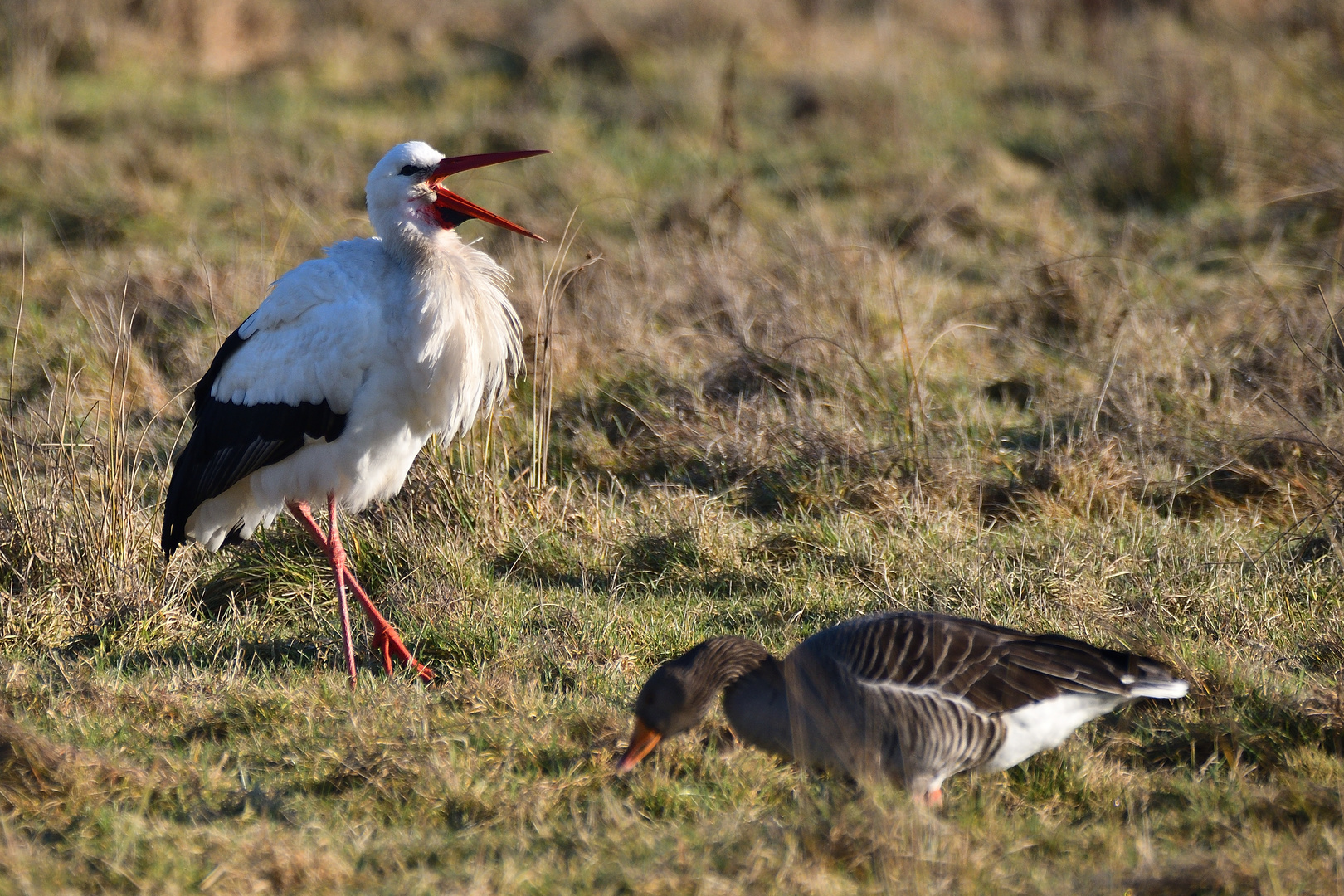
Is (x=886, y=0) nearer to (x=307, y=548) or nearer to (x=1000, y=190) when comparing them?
(x=1000, y=190)

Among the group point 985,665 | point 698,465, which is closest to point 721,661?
point 985,665

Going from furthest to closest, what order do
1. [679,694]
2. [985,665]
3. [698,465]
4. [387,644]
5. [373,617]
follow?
1. [698,465]
2. [373,617]
3. [387,644]
4. [985,665]
5. [679,694]

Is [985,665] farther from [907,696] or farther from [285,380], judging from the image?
[285,380]

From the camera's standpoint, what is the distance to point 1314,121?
865 cm

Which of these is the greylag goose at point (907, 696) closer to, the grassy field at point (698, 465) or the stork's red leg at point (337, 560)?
the grassy field at point (698, 465)

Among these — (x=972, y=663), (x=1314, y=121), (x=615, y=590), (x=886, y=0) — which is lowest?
(x=615, y=590)

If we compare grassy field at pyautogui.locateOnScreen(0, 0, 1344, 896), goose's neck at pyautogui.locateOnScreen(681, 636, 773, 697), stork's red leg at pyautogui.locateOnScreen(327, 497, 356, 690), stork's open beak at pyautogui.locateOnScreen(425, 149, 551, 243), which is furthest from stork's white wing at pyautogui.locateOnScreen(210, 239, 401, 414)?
goose's neck at pyautogui.locateOnScreen(681, 636, 773, 697)

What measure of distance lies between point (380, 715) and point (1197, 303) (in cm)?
514

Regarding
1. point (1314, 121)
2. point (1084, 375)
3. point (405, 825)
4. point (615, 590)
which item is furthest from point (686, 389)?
point (1314, 121)

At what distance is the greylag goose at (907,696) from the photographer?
11.0ft

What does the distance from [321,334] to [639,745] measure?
201cm

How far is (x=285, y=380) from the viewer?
15.1 feet

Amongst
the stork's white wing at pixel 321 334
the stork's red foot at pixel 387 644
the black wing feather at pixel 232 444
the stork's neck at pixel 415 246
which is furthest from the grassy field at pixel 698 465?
the stork's neck at pixel 415 246

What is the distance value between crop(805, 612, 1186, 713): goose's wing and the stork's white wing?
78.3 inches
